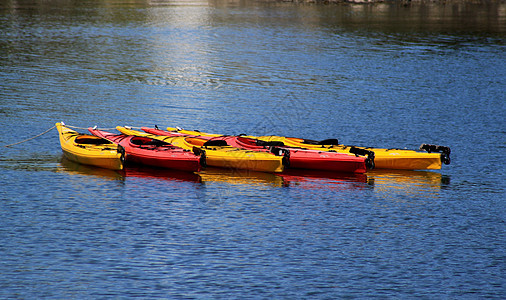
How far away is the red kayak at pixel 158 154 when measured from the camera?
88.5 ft

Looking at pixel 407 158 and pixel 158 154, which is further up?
pixel 158 154

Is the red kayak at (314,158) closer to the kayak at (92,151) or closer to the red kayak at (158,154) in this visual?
the red kayak at (158,154)

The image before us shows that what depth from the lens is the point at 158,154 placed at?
27406mm

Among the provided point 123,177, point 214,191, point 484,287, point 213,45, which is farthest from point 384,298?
point 213,45

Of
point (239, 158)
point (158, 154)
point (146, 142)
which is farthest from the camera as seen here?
point (146, 142)

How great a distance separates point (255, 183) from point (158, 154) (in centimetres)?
438

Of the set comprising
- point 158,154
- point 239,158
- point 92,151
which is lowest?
point 239,158

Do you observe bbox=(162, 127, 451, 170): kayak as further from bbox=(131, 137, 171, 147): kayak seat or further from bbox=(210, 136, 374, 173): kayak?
bbox=(131, 137, 171, 147): kayak seat

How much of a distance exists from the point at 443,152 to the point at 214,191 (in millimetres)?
10191

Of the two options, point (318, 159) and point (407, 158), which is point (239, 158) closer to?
point (318, 159)

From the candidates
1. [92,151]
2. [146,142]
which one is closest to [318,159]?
[146,142]

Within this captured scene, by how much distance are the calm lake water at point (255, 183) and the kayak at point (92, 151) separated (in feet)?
1.67

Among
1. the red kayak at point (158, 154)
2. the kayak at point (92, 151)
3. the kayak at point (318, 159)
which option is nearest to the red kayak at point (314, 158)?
the kayak at point (318, 159)

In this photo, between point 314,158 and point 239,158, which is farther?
point 314,158
